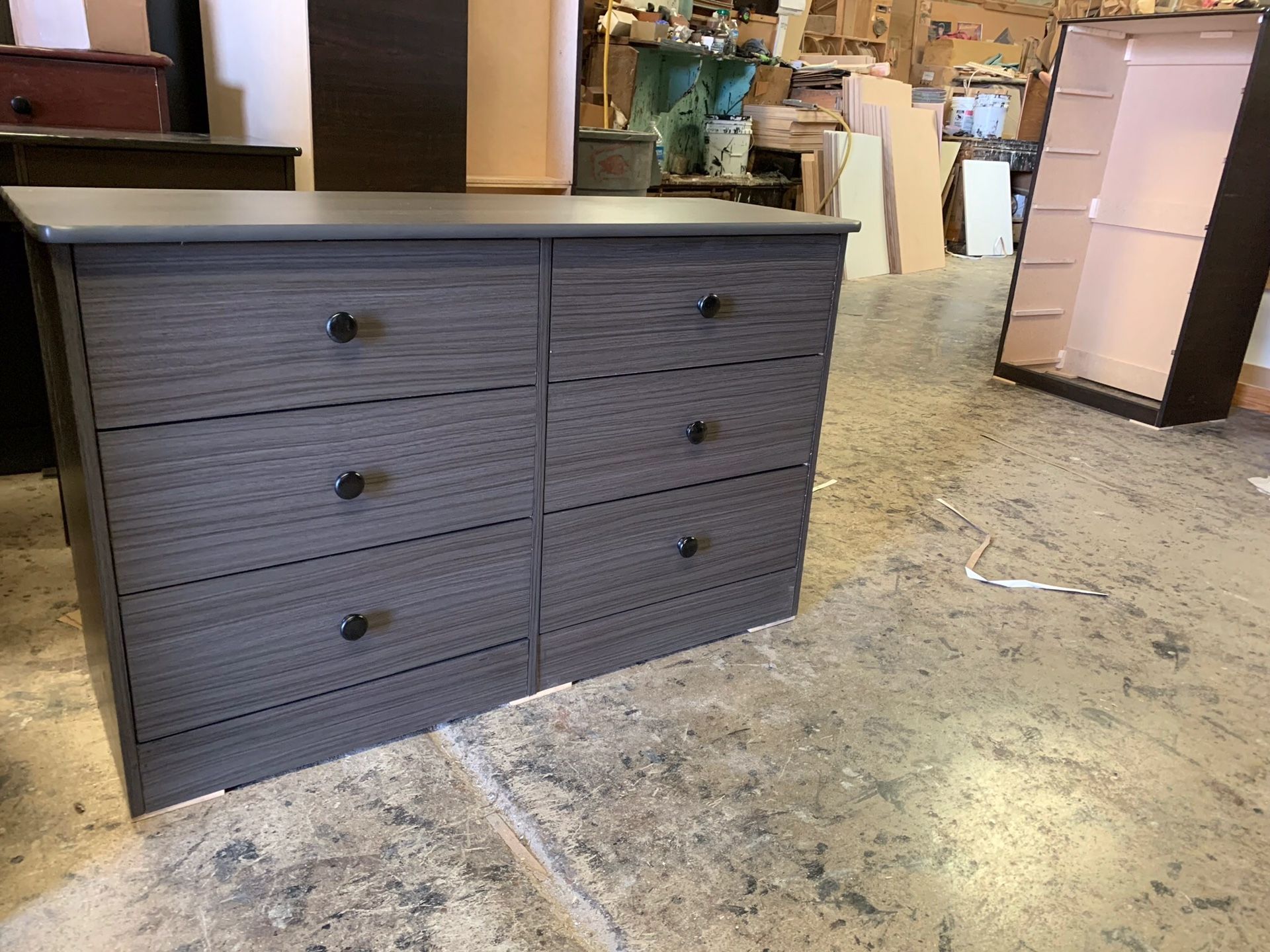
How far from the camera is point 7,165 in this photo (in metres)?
1.98

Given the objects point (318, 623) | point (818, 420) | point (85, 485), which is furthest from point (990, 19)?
point (85, 485)

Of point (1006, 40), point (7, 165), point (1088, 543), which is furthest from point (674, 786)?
point (1006, 40)

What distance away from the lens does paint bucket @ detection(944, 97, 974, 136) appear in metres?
7.19

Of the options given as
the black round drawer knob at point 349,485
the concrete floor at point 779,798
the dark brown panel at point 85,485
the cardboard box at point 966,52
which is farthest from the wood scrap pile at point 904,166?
the dark brown panel at point 85,485

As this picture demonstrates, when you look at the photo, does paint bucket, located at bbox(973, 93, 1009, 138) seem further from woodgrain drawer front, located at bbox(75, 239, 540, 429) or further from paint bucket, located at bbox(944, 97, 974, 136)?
woodgrain drawer front, located at bbox(75, 239, 540, 429)

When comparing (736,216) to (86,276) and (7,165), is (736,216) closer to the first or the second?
(86,276)

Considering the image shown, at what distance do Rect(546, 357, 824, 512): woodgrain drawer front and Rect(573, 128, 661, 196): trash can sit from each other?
2067mm

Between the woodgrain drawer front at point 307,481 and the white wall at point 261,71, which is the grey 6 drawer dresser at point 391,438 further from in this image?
the white wall at point 261,71

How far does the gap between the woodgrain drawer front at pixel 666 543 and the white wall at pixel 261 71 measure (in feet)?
4.68

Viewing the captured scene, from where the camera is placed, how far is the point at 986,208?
7172mm

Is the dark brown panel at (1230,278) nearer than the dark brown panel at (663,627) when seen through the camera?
No

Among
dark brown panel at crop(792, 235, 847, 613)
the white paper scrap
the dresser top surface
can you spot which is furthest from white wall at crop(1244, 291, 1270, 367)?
the dresser top surface

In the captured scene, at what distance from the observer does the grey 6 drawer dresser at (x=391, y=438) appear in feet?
3.78

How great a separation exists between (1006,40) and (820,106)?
3.95 m
